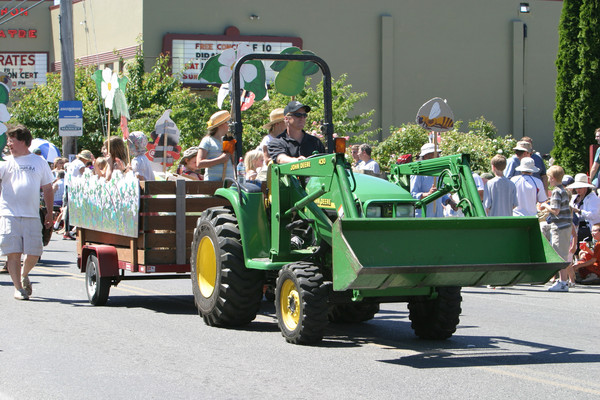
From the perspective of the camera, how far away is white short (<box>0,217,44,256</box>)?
11133 mm

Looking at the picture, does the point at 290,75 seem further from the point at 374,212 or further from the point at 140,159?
the point at 374,212

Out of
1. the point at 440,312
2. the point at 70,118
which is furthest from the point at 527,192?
the point at 70,118

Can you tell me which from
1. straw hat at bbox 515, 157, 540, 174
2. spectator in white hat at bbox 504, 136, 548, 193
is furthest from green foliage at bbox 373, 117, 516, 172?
straw hat at bbox 515, 157, 540, 174

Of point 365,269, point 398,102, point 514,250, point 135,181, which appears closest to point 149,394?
point 365,269

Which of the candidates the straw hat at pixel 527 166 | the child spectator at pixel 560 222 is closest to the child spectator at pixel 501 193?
the straw hat at pixel 527 166

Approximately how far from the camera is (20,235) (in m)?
11.2

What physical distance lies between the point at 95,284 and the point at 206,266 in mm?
1857

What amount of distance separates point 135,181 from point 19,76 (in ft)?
125

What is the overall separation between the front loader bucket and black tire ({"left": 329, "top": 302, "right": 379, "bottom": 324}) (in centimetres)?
186

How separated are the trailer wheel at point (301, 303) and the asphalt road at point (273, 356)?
0.44 feet

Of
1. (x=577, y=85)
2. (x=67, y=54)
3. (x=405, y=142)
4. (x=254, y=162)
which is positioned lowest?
(x=254, y=162)

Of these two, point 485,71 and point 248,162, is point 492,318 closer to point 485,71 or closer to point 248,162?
point 248,162

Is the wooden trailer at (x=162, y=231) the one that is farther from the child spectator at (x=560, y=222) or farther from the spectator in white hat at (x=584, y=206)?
the spectator in white hat at (x=584, y=206)

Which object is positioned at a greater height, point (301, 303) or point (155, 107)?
point (155, 107)
